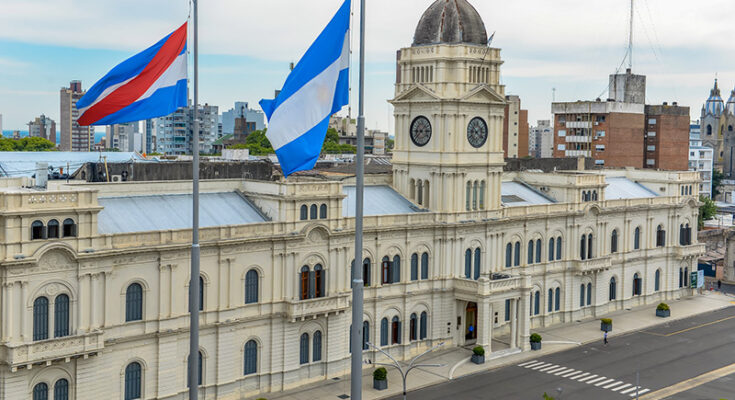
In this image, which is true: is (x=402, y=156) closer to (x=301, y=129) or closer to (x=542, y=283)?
(x=542, y=283)

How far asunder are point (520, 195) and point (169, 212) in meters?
39.5

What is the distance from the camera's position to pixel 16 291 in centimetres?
4656

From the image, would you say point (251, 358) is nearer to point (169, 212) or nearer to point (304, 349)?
point (304, 349)

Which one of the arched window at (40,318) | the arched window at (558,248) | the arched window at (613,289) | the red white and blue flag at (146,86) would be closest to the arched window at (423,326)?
the arched window at (558,248)

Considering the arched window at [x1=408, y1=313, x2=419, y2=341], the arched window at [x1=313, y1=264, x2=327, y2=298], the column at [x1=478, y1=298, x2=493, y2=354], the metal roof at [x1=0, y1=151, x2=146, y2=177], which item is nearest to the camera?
the arched window at [x1=313, y1=264, x2=327, y2=298]

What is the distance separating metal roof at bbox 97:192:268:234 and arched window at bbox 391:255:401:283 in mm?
12593

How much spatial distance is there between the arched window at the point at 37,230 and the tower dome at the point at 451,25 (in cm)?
3754

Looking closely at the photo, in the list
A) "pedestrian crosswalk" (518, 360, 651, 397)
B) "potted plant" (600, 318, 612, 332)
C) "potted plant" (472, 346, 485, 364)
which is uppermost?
"potted plant" (600, 318, 612, 332)

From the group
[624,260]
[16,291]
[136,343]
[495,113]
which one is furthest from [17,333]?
[624,260]

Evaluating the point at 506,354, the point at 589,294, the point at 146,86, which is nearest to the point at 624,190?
the point at 589,294

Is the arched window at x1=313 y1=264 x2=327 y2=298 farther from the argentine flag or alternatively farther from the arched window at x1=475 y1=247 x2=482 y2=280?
the argentine flag

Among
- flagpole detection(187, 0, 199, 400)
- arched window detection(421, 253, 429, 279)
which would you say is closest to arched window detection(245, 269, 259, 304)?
arched window detection(421, 253, 429, 279)

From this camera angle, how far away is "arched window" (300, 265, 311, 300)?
199ft

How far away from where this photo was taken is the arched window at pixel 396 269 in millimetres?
67875
